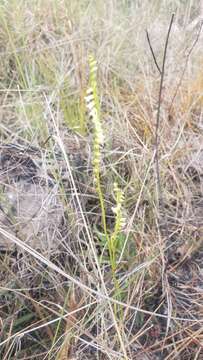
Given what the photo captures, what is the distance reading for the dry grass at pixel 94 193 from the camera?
1.08m

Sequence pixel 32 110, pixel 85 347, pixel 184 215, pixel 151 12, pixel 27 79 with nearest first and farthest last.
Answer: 1. pixel 85 347
2. pixel 184 215
3. pixel 32 110
4. pixel 27 79
5. pixel 151 12

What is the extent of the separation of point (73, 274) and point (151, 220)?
0.25 metres

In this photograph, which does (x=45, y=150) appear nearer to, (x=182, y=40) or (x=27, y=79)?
(x=27, y=79)

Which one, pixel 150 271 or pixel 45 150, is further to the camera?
pixel 45 150

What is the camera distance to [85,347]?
3.46 ft

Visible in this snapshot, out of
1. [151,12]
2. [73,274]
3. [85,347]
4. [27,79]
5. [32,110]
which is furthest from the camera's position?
[151,12]

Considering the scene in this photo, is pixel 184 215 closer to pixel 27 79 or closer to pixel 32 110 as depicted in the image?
pixel 32 110

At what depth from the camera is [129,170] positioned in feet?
A: 4.54

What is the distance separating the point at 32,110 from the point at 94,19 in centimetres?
60

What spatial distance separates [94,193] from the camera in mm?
1312

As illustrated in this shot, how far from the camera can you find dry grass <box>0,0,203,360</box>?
1.08m

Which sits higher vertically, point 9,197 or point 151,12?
point 151,12

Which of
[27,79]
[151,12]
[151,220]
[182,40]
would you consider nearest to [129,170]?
[151,220]

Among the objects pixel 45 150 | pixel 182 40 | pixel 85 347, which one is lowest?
pixel 85 347
